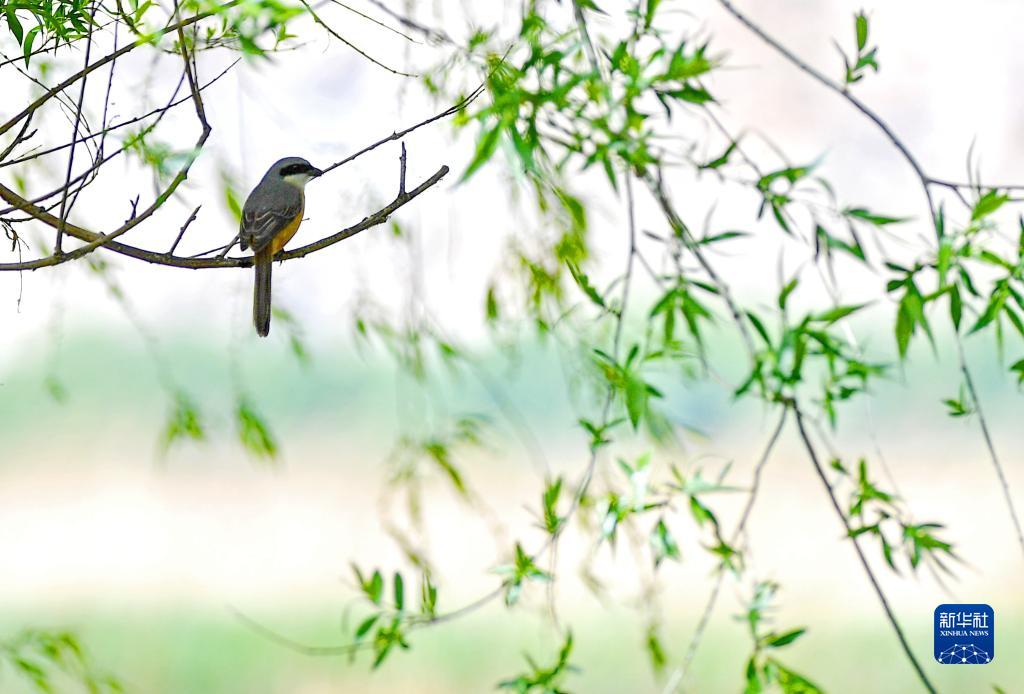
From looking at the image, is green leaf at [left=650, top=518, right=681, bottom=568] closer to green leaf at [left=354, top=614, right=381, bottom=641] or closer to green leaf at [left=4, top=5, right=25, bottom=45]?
green leaf at [left=354, top=614, right=381, bottom=641]

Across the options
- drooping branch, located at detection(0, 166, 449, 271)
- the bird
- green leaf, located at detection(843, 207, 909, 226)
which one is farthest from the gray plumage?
green leaf, located at detection(843, 207, 909, 226)

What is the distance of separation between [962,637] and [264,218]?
134cm

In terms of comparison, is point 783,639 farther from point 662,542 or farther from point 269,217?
point 269,217

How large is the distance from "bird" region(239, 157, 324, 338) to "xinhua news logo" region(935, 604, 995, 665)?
1.24 meters

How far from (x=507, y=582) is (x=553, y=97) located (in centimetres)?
59

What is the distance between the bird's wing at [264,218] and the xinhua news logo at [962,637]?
1.26m

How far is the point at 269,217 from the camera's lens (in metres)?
1.45

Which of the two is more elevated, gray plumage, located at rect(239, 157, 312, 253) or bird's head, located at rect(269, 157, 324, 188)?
bird's head, located at rect(269, 157, 324, 188)

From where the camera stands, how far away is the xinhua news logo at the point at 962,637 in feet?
6.00

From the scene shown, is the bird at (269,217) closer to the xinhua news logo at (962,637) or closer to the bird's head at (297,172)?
the bird's head at (297,172)

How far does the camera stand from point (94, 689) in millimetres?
1660

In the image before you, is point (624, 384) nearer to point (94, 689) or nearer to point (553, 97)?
point (553, 97)

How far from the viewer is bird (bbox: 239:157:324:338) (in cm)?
137

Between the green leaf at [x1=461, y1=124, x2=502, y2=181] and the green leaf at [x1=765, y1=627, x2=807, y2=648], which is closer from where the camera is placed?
the green leaf at [x1=461, y1=124, x2=502, y2=181]
